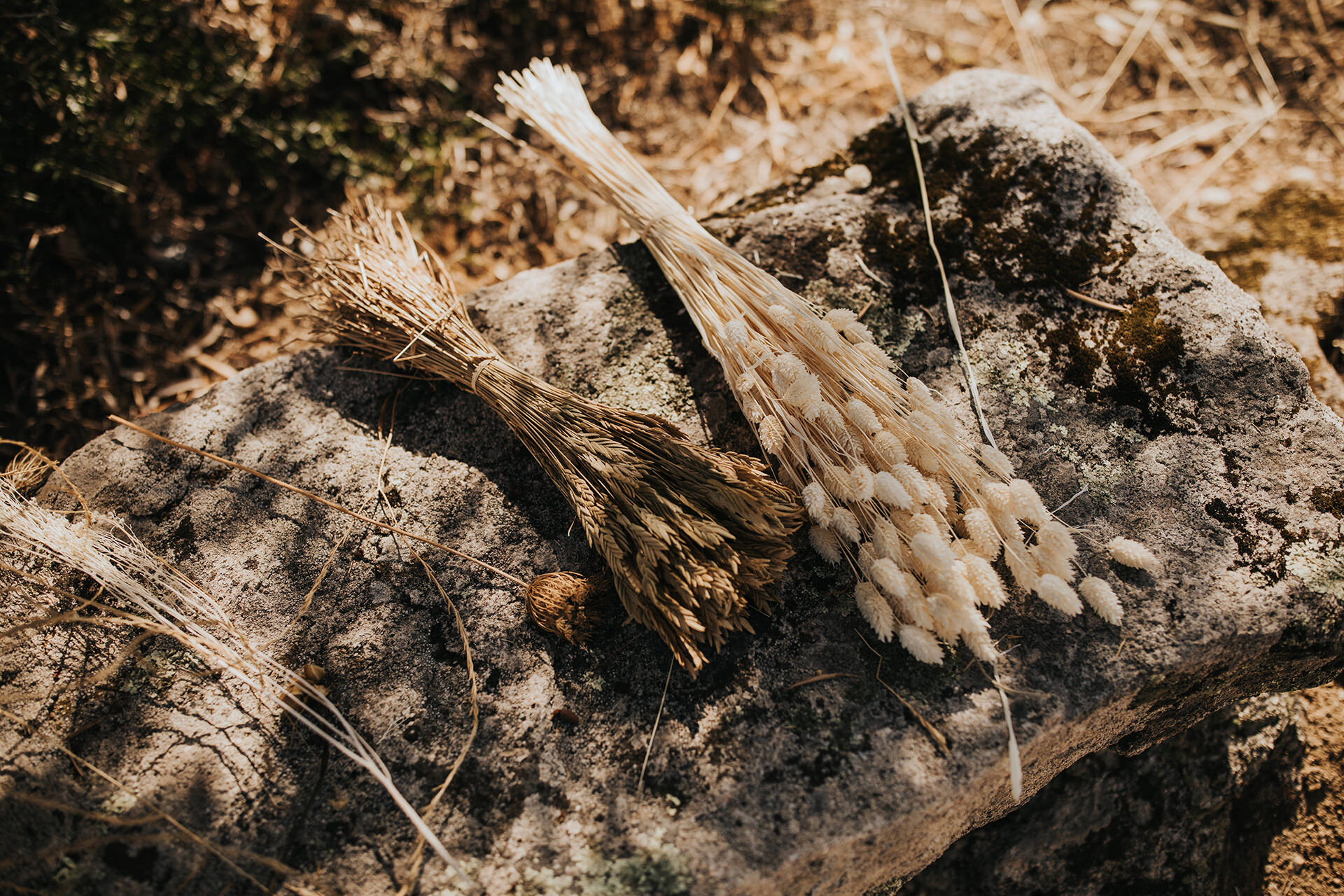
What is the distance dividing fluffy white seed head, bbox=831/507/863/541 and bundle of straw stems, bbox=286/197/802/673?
0.29ft

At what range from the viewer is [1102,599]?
1.57 meters

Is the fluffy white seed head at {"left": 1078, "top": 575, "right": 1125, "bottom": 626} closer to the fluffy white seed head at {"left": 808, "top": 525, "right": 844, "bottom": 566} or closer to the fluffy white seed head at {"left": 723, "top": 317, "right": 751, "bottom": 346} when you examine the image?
the fluffy white seed head at {"left": 808, "top": 525, "right": 844, "bottom": 566}

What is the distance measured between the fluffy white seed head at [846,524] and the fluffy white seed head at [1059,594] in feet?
1.36

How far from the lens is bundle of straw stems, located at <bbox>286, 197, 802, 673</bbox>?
158 centimetres

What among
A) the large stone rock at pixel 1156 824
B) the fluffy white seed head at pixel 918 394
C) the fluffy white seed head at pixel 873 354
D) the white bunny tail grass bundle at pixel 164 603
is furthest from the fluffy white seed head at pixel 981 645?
the white bunny tail grass bundle at pixel 164 603

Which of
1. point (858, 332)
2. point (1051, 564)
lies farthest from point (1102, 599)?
point (858, 332)

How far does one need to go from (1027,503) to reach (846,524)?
1.36ft

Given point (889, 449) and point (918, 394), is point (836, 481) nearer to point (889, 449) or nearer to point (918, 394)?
point (889, 449)

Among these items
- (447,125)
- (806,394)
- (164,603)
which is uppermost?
(447,125)

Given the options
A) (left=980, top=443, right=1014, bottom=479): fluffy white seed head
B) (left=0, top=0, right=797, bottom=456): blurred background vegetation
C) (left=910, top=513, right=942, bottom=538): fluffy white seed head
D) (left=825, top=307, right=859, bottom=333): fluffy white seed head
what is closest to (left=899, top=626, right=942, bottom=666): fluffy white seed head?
(left=910, top=513, right=942, bottom=538): fluffy white seed head

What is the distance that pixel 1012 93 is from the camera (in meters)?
2.33

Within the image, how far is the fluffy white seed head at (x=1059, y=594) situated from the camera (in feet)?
4.94

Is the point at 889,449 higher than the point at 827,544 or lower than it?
higher

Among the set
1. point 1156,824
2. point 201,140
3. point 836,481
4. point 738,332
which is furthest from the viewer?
point 201,140
